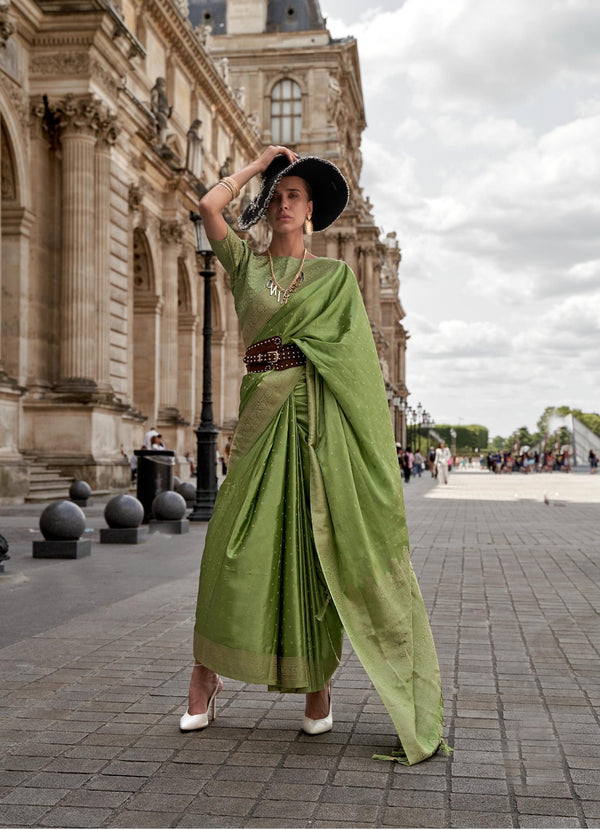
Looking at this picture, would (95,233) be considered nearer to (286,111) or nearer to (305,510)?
(305,510)

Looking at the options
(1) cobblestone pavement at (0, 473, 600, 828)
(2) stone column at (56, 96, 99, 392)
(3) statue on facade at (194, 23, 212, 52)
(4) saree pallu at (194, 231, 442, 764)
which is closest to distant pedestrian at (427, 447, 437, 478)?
(3) statue on facade at (194, 23, 212, 52)

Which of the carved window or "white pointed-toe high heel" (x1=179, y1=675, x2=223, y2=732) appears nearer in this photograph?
"white pointed-toe high heel" (x1=179, y1=675, x2=223, y2=732)

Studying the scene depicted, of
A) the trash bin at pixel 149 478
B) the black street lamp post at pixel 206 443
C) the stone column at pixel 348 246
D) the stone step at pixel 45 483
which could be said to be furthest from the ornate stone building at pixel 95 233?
the stone column at pixel 348 246

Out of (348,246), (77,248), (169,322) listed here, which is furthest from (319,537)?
(348,246)

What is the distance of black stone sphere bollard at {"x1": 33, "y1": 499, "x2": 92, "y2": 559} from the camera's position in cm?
1019

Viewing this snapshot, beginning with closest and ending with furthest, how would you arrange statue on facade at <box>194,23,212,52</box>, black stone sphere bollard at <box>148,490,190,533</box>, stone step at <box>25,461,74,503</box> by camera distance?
1. black stone sphere bollard at <box>148,490,190,533</box>
2. stone step at <box>25,461,74,503</box>
3. statue on facade at <box>194,23,212,52</box>

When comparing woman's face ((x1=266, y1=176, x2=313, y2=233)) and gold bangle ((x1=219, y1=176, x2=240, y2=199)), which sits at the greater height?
gold bangle ((x1=219, y1=176, x2=240, y2=199))

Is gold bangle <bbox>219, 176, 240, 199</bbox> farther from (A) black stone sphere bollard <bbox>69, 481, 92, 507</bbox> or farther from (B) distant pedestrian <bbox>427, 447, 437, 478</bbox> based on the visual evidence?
(B) distant pedestrian <bbox>427, 447, 437, 478</bbox>

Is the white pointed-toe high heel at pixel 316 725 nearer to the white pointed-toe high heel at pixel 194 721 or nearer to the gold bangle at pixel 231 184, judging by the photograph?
the white pointed-toe high heel at pixel 194 721

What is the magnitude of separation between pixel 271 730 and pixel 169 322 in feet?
89.7

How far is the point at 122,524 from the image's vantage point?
11930 millimetres

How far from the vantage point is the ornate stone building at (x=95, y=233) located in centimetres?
2000

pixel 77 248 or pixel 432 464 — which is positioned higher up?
pixel 77 248

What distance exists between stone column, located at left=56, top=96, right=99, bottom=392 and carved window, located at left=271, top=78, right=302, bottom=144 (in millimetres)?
37458
